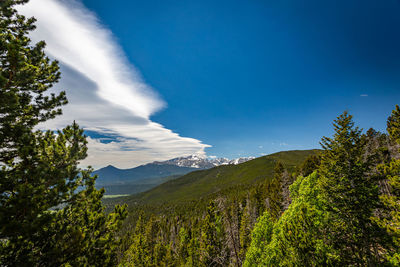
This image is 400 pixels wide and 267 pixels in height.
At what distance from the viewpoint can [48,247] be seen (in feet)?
19.1

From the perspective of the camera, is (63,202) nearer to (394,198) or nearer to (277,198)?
(394,198)

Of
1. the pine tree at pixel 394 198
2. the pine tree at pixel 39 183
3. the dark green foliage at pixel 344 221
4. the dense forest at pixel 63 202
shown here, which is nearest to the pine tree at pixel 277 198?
the dark green foliage at pixel 344 221

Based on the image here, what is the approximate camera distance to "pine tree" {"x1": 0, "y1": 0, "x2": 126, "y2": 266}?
16.2 ft

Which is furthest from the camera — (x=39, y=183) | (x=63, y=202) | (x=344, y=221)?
(x=344, y=221)

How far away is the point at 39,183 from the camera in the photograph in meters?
5.48

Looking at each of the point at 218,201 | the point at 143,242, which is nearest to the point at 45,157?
the point at 218,201

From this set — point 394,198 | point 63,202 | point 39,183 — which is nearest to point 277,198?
point 394,198

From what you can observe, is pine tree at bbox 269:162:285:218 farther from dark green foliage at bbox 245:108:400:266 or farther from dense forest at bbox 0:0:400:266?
dense forest at bbox 0:0:400:266

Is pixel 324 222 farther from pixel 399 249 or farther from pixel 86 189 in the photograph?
pixel 86 189

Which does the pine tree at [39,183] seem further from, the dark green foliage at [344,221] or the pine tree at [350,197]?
the pine tree at [350,197]

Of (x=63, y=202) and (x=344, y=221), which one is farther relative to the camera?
(x=344, y=221)

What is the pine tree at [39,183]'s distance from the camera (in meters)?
4.94

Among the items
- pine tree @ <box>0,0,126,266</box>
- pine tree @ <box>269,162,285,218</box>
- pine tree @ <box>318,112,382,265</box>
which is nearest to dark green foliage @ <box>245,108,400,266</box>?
pine tree @ <box>318,112,382,265</box>

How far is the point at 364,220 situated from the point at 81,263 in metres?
21.6
